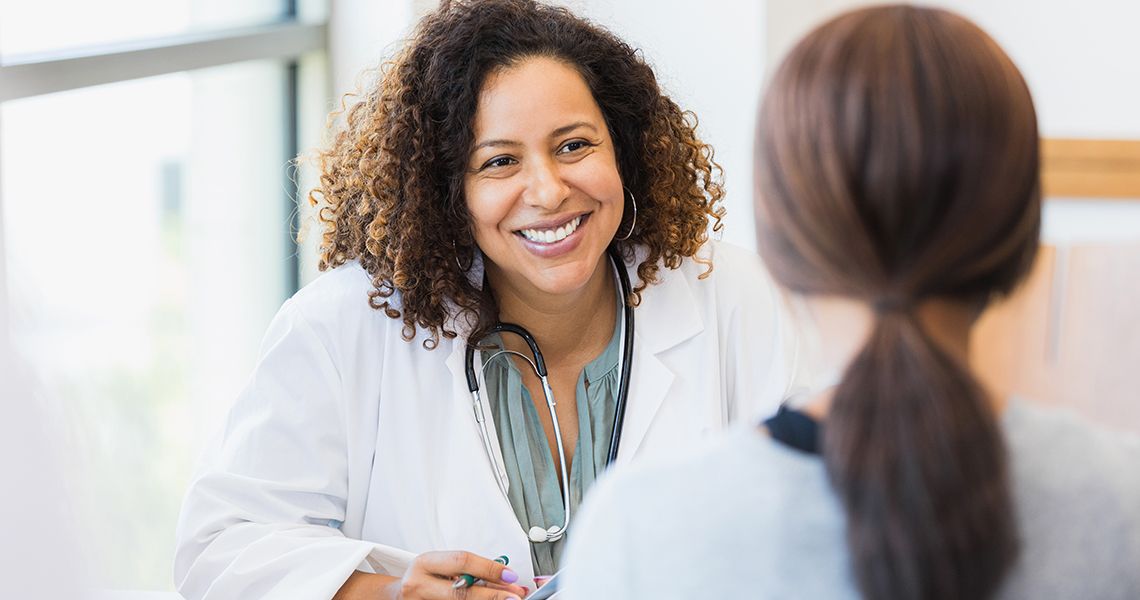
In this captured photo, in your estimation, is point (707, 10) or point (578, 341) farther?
point (707, 10)

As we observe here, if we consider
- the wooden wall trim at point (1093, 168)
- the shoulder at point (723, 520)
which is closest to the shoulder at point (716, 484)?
the shoulder at point (723, 520)

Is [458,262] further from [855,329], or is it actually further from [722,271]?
[855,329]

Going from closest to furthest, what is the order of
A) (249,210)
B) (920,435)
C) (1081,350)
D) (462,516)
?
(920,435) → (462,516) → (1081,350) → (249,210)

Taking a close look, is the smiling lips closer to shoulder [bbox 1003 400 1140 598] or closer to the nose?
the nose

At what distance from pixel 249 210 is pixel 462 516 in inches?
52.8

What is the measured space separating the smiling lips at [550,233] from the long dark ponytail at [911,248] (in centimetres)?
84

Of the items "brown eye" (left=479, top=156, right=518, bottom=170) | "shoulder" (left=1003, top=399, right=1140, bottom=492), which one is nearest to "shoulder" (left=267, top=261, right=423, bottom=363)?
"brown eye" (left=479, top=156, right=518, bottom=170)

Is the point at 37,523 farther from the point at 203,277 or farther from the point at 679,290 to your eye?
the point at 203,277

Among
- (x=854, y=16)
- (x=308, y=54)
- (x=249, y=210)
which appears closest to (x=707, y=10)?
(x=308, y=54)

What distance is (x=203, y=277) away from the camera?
2.52 metres

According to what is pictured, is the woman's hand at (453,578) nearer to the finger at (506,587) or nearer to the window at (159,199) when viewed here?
the finger at (506,587)

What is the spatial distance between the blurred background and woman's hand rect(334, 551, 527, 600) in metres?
0.34

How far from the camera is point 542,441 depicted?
167 cm

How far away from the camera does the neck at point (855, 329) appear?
81cm
